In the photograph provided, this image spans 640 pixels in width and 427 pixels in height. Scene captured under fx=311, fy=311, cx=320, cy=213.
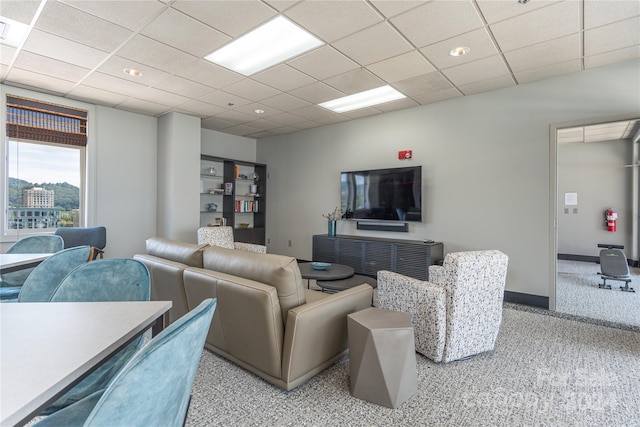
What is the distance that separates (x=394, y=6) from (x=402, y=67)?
43.3 inches

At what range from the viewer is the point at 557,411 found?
1848 mm

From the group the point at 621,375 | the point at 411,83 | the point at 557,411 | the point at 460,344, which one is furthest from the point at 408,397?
the point at 411,83

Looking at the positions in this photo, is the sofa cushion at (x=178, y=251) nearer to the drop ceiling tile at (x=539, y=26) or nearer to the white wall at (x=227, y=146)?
the drop ceiling tile at (x=539, y=26)

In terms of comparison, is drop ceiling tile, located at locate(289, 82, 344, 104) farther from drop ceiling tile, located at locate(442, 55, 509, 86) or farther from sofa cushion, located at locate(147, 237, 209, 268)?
sofa cushion, located at locate(147, 237, 209, 268)

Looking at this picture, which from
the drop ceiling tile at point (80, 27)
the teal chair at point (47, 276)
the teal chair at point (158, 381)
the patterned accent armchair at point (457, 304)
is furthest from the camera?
the drop ceiling tile at point (80, 27)

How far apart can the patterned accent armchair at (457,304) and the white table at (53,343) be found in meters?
1.82

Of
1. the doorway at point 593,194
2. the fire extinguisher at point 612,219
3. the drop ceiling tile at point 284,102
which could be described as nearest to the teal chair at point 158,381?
the drop ceiling tile at point 284,102

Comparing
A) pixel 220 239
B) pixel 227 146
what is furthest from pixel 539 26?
pixel 227 146

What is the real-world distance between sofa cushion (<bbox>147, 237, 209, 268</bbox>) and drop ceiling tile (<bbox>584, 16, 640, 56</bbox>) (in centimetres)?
390

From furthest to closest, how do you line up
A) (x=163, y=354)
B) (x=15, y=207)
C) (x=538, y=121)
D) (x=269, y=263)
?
(x=15, y=207) < (x=538, y=121) < (x=269, y=263) < (x=163, y=354)

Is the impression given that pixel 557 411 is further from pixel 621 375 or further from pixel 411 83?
pixel 411 83

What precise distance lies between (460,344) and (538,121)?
306cm

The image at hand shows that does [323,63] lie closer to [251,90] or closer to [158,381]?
[251,90]

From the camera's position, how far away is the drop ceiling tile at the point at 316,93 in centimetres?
408
